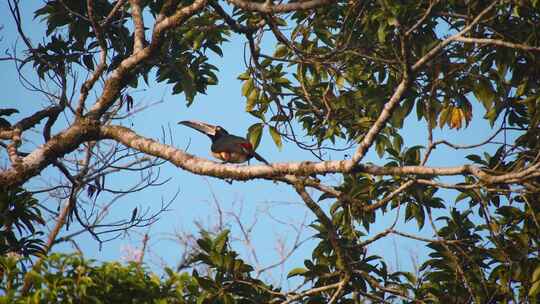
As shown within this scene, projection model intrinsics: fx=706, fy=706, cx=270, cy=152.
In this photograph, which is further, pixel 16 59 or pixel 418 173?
pixel 16 59

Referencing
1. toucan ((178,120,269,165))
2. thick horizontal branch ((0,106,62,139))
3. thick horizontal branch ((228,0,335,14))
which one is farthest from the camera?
toucan ((178,120,269,165))

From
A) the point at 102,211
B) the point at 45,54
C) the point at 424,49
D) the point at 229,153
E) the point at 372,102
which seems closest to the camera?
the point at 424,49

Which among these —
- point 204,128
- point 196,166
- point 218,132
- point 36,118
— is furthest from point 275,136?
point 204,128

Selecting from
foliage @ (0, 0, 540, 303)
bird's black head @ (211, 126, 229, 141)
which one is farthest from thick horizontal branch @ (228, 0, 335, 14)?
bird's black head @ (211, 126, 229, 141)

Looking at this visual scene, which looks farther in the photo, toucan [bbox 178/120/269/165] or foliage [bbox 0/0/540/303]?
toucan [bbox 178/120/269/165]

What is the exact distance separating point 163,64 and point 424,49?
259cm

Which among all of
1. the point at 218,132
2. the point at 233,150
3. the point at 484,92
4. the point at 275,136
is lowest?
the point at 275,136

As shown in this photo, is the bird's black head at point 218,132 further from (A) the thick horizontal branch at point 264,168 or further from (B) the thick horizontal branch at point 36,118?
(A) the thick horizontal branch at point 264,168

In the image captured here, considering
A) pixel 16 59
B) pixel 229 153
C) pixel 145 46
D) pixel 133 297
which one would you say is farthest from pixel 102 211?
pixel 133 297

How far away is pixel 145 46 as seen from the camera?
5883 mm

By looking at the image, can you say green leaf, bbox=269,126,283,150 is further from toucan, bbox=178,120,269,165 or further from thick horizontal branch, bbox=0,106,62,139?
thick horizontal branch, bbox=0,106,62,139

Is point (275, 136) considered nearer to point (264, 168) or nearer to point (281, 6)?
point (264, 168)

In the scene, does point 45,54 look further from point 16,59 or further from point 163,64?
point 163,64

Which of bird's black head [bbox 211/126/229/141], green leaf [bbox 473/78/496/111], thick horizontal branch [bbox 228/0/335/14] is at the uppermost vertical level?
bird's black head [bbox 211/126/229/141]
